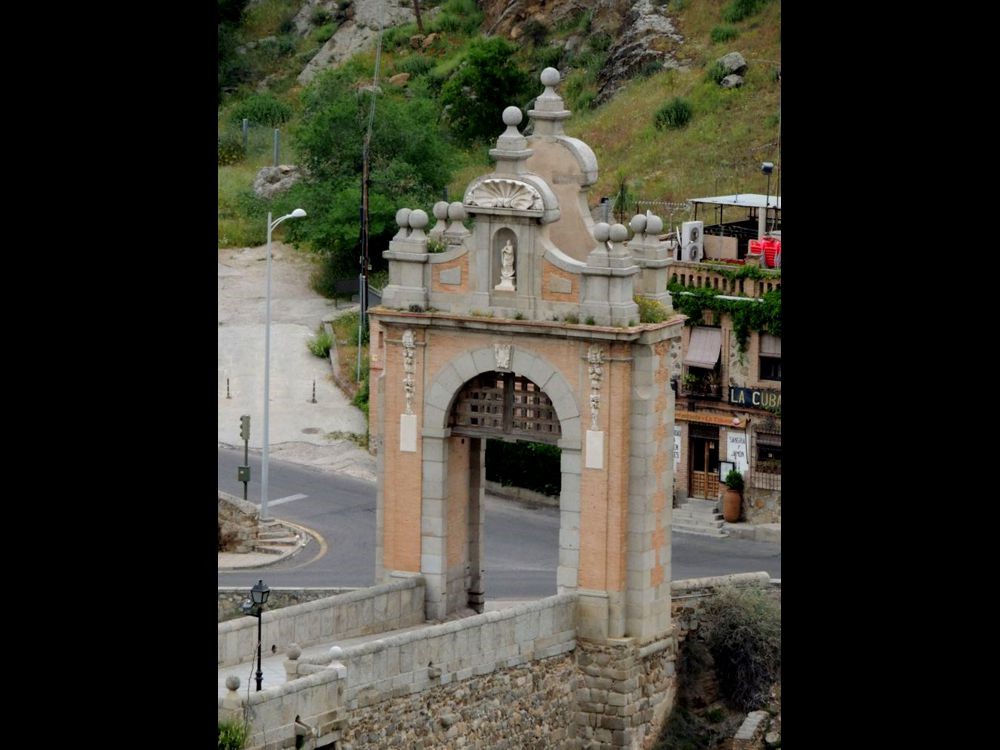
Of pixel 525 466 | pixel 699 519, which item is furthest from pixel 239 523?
pixel 699 519

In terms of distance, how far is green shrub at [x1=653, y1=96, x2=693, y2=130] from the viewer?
75.8 meters

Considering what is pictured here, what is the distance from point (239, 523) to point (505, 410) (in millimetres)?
14739

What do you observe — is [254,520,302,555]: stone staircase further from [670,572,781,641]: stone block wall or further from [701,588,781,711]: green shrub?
[701,588,781,711]: green shrub

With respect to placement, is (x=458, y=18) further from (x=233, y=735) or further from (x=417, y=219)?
(x=233, y=735)

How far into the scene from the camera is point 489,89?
81.5 metres

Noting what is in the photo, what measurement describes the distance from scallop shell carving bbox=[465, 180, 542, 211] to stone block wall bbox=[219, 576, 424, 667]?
19.5 feet

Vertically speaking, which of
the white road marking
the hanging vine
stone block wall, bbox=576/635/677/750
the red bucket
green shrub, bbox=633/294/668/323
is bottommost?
stone block wall, bbox=576/635/677/750

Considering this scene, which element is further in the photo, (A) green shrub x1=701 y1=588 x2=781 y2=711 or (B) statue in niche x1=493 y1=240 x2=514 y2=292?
(A) green shrub x1=701 y1=588 x2=781 y2=711

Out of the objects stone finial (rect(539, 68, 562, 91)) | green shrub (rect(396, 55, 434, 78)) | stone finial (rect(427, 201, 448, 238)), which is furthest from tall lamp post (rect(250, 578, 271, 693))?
green shrub (rect(396, 55, 434, 78))

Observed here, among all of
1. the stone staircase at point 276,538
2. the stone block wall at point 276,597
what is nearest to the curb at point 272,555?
the stone staircase at point 276,538

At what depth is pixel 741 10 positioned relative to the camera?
83.5 meters

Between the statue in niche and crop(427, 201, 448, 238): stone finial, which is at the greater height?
crop(427, 201, 448, 238): stone finial
